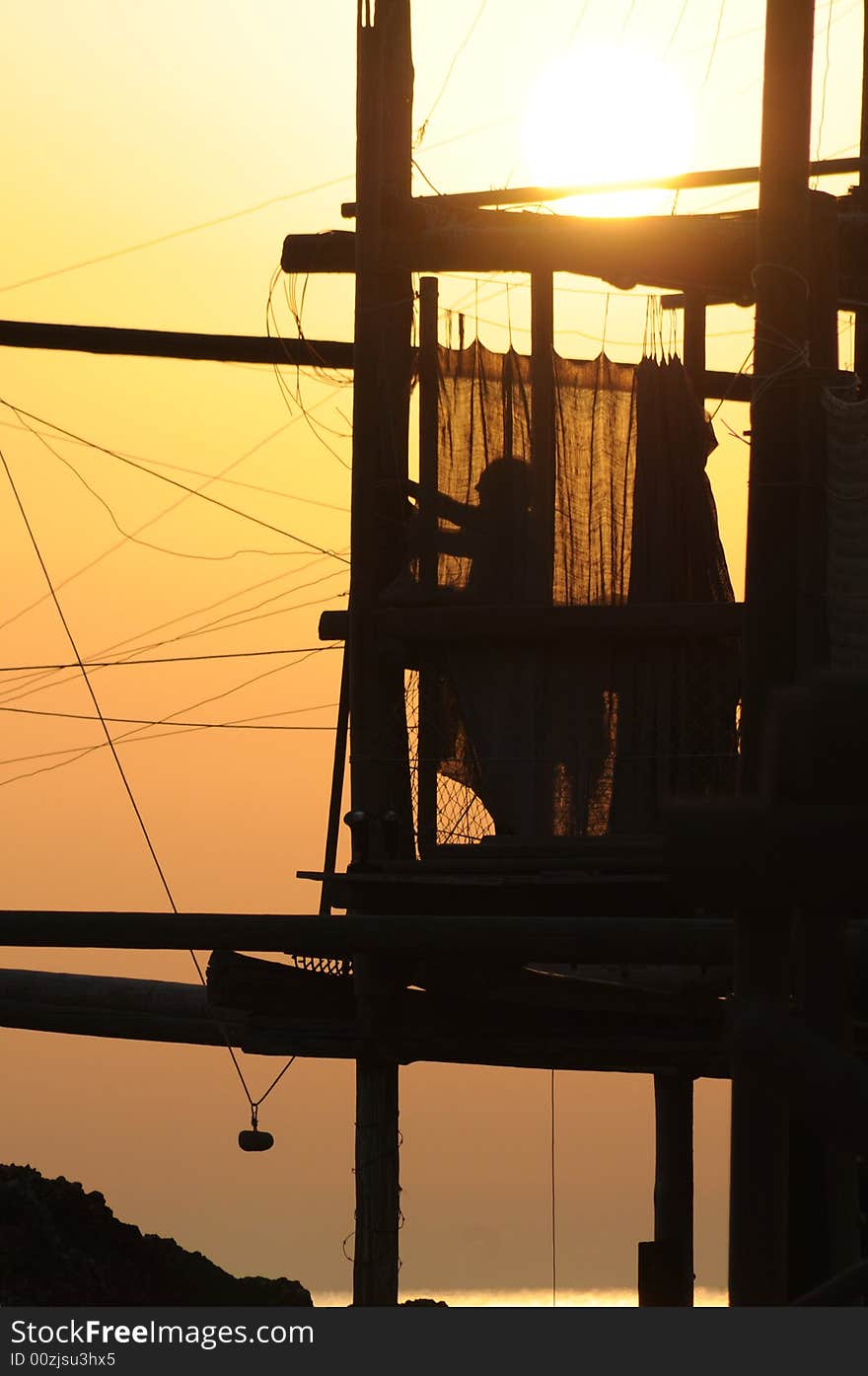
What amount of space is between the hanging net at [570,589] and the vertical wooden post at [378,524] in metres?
0.33

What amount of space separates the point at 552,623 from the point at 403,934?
24.1 feet

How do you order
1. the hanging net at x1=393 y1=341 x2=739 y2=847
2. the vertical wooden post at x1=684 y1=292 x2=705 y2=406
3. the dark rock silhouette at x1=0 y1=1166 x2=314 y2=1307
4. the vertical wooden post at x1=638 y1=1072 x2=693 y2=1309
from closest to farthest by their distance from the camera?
the hanging net at x1=393 y1=341 x2=739 y2=847
the vertical wooden post at x1=684 y1=292 x2=705 y2=406
the dark rock silhouette at x1=0 y1=1166 x2=314 y2=1307
the vertical wooden post at x1=638 y1=1072 x2=693 y2=1309

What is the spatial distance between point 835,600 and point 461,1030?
180 inches

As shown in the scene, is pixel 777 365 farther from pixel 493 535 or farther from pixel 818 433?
pixel 493 535

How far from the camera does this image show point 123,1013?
18031mm

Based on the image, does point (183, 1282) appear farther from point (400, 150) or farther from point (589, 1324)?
point (589, 1324)

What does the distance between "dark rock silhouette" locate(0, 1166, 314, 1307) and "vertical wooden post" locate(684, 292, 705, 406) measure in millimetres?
9356

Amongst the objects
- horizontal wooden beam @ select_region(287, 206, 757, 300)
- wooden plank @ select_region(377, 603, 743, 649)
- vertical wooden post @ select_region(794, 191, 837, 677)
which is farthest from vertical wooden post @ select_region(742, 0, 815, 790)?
horizontal wooden beam @ select_region(287, 206, 757, 300)

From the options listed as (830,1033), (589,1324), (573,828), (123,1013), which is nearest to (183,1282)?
(123,1013)

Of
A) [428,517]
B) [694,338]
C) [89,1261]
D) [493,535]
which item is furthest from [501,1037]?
[694,338]

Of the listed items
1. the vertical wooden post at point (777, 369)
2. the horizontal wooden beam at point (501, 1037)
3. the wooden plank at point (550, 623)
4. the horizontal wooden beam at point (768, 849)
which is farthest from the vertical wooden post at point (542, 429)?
the horizontal wooden beam at point (768, 849)

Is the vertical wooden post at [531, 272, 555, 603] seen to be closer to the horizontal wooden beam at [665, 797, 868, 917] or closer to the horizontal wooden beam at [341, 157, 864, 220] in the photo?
the horizontal wooden beam at [341, 157, 864, 220]

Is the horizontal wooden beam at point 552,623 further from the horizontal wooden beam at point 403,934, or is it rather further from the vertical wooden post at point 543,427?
the horizontal wooden beam at point 403,934

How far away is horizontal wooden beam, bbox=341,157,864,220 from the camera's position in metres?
17.7
